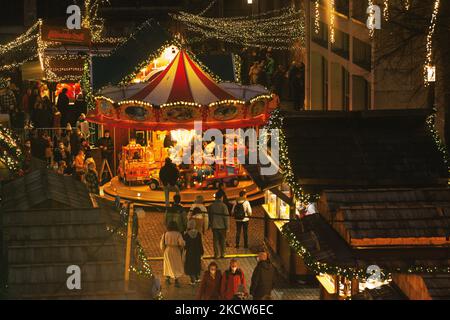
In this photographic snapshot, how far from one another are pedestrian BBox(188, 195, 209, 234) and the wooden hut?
7.06 metres

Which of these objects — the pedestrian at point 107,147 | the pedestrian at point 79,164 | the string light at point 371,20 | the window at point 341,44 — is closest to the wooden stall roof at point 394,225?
the pedestrian at point 79,164

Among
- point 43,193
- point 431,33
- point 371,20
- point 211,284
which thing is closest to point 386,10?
point 371,20

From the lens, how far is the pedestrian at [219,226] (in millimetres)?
22000

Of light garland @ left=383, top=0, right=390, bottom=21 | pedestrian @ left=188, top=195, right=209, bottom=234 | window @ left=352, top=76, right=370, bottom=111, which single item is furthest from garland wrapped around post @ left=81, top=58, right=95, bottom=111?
pedestrian @ left=188, top=195, right=209, bottom=234

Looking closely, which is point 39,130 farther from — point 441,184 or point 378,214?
point 378,214

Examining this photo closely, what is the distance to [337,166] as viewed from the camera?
19.1m

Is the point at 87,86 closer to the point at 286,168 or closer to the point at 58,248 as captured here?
the point at 286,168

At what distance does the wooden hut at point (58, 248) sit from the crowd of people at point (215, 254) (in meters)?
2.54

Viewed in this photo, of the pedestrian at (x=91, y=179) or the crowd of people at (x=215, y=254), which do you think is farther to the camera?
the pedestrian at (x=91, y=179)

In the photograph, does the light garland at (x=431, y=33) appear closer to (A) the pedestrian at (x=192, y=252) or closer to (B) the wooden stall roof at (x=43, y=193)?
(A) the pedestrian at (x=192, y=252)

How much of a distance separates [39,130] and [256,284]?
15418mm

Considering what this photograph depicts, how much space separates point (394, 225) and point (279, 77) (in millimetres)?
24393

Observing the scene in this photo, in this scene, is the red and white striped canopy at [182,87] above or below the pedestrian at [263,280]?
above

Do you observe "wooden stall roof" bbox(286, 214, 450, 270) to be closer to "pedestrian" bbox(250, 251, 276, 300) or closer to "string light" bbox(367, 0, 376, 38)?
"pedestrian" bbox(250, 251, 276, 300)
